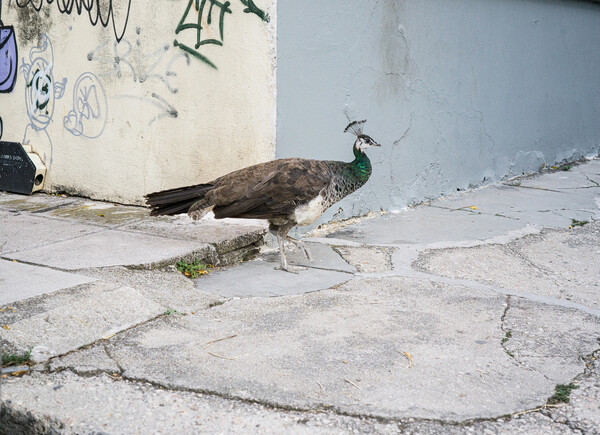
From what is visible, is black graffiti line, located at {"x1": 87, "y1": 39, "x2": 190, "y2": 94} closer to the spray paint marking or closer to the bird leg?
the spray paint marking

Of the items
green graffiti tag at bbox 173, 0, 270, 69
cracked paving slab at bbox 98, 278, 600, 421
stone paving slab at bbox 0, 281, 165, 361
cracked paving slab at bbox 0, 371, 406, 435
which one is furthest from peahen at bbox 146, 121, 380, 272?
cracked paving slab at bbox 0, 371, 406, 435

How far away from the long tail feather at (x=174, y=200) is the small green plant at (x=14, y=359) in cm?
168

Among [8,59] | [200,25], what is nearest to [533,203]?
[200,25]

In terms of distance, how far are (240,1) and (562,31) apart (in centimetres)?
581

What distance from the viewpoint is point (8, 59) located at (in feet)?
22.4

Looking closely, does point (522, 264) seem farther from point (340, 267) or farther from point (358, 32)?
point (358, 32)

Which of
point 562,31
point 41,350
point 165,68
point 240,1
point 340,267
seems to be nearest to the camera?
point 41,350

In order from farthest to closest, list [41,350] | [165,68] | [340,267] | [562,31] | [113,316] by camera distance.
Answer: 1. [562,31]
2. [165,68]
3. [340,267]
4. [113,316]
5. [41,350]

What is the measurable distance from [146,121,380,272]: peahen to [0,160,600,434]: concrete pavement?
12.8 inches

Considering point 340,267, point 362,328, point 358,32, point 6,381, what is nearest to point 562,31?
point 358,32

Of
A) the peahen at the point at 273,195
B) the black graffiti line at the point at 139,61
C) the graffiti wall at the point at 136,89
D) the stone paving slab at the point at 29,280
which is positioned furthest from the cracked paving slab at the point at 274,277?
the black graffiti line at the point at 139,61

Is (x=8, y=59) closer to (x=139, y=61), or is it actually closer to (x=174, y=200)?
(x=139, y=61)

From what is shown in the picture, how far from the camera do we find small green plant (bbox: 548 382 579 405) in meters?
2.75

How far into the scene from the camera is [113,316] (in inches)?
135
